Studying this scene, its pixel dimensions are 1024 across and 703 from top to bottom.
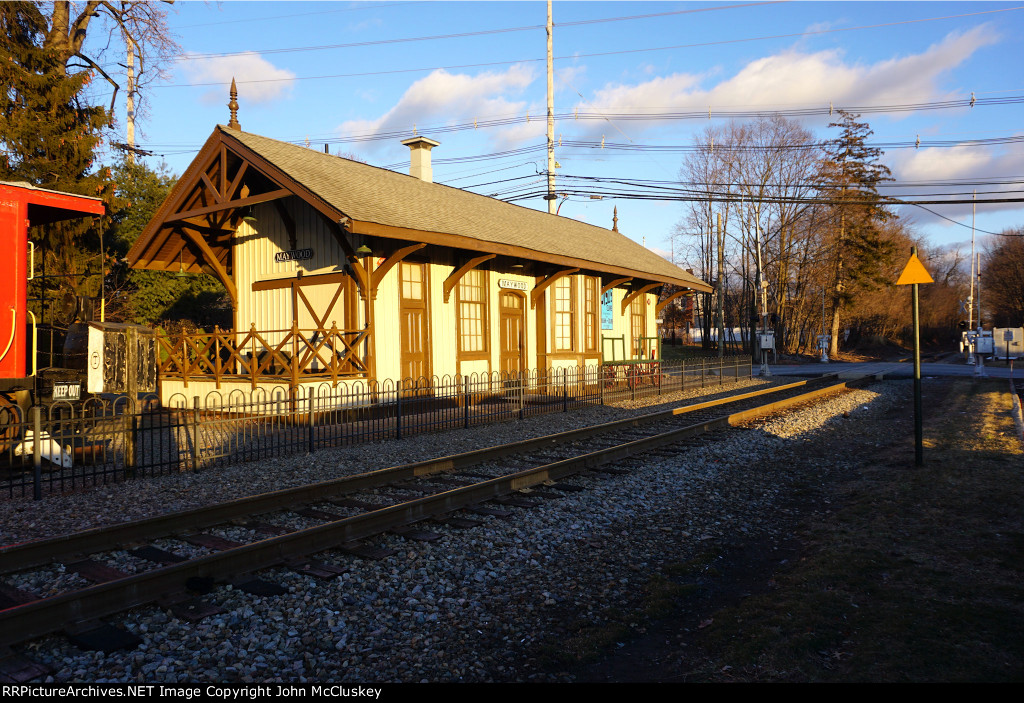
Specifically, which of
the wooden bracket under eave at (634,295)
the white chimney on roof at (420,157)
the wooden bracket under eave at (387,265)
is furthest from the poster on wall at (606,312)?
the wooden bracket under eave at (387,265)

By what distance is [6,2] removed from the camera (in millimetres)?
19203

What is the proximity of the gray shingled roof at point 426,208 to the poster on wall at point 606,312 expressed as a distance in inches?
56.8

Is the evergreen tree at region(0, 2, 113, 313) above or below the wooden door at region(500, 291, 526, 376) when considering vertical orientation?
above

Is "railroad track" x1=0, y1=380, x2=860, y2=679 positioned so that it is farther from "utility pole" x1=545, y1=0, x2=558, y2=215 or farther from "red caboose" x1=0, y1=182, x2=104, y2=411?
"utility pole" x1=545, y1=0, x2=558, y2=215

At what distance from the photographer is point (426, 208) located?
57.7 feet

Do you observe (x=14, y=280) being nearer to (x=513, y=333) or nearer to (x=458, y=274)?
(x=458, y=274)

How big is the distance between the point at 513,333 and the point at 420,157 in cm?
756

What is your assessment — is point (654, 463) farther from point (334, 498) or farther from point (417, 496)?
point (334, 498)

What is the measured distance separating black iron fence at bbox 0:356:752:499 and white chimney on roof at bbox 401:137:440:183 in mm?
8156

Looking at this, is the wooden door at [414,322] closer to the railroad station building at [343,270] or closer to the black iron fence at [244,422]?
the railroad station building at [343,270]

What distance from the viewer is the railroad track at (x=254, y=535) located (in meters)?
4.29

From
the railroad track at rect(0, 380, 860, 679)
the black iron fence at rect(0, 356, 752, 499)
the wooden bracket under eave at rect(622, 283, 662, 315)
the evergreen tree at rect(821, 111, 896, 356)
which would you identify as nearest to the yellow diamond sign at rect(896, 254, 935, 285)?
the railroad track at rect(0, 380, 860, 679)

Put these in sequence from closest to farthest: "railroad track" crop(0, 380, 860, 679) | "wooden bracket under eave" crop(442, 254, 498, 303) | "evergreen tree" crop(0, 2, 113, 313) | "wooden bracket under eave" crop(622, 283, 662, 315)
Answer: "railroad track" crop(0, 380, 860, 679) < "wooden bracket under eave" crop(442, 254, 498, 303) < "evergreen tree" crop(0, 2, 113, 313) < "wooden bracket under eave" crop(622, 283, 662, 315)

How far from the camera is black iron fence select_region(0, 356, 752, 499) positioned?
8672mm
